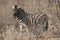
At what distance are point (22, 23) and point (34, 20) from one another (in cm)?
27

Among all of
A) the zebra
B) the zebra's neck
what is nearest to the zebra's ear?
the zebra

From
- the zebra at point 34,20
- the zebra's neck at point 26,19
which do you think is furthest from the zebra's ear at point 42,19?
the zebra's neck at point 26,19

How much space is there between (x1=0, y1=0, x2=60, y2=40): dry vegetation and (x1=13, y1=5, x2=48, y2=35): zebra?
0.08 meters

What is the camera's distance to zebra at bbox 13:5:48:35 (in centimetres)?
427

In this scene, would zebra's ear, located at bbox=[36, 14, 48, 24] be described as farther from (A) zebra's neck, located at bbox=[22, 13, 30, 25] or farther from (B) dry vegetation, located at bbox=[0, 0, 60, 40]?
(A) zebra's neck, located at bbox=[22, 13, 30, 25]

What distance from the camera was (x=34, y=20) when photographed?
170 inches

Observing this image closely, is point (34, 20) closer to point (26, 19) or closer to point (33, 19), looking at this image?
point (33, 19)

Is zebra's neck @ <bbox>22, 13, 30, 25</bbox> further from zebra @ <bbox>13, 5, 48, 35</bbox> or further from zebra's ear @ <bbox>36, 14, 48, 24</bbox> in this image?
zebra's ear @ <bbox>36, 14, 48, 24</bbox>

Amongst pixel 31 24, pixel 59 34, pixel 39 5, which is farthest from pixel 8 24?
pixel 59 34

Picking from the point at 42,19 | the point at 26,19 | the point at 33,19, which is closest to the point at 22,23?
the point at 26,19

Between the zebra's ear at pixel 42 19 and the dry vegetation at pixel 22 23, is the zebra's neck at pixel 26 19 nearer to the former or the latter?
the dry vegetation at pixel 22 23

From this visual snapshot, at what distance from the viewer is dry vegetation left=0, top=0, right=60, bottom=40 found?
14.0 ft

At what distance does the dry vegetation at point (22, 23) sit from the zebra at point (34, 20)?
8 centimetres

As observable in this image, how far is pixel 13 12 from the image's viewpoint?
14.4 feet
